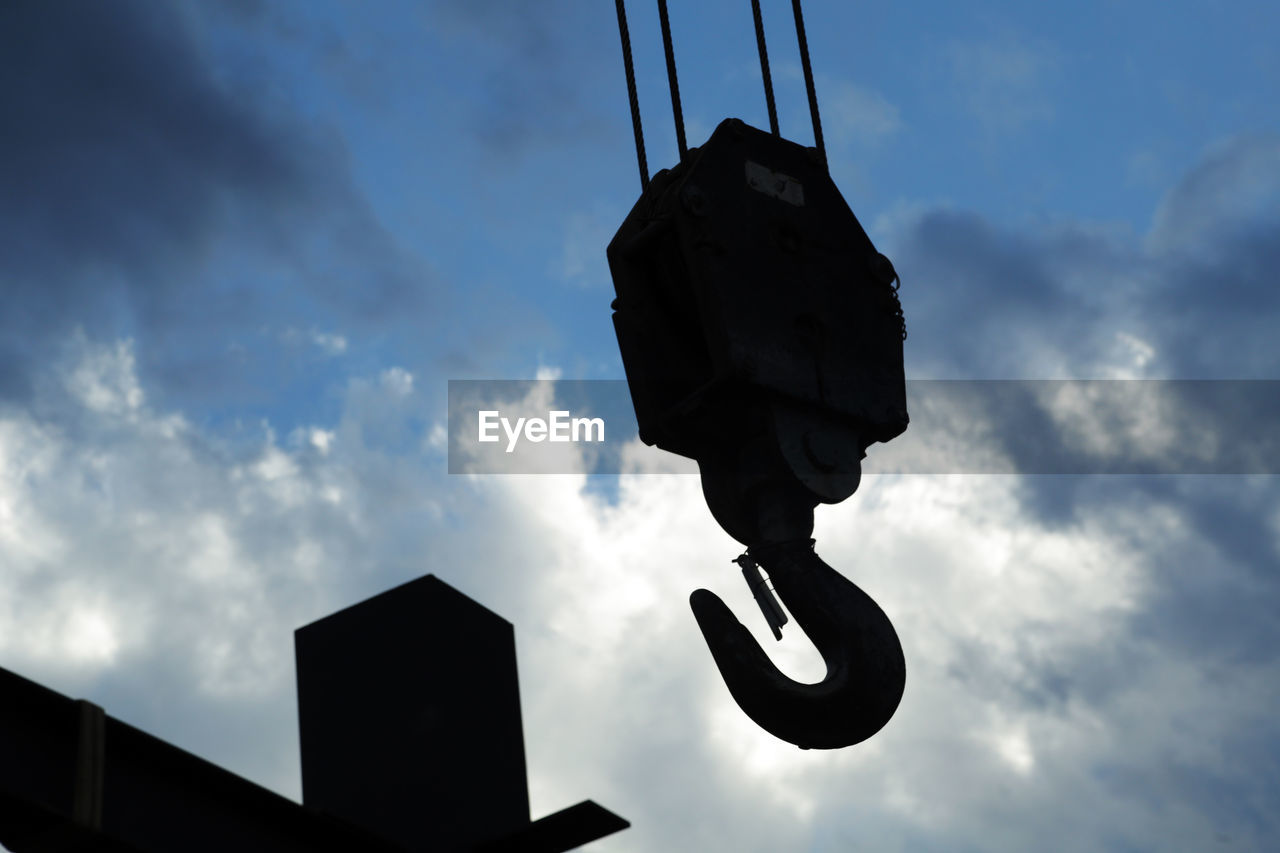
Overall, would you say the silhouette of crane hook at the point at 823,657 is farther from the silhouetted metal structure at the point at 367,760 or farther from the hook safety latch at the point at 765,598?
the silhouetted metal structure at the point at 367,760

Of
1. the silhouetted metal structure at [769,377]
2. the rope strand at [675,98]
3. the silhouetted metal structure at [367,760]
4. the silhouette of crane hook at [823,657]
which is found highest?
the rope strand at [675,98]

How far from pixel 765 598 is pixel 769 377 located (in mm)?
687

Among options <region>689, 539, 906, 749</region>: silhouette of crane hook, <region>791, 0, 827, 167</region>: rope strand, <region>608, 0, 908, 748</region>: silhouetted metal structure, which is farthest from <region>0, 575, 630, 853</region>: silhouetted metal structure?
Result: <region>791, 0, 827, 167</region>: rope strand

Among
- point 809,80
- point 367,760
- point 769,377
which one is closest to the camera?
point 367,760

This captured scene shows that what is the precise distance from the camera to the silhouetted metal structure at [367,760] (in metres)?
2.88

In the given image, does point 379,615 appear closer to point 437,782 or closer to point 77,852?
point 437,782

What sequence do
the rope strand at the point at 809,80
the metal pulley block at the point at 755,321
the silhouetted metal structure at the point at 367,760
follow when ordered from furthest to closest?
the rope strand at the point at 809,80 → the metal pulley block at the point at 755,321 → the silhouetted metal structure at the point at 367,760

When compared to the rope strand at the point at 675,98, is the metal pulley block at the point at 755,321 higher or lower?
lower

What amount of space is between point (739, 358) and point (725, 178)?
30.7 inches

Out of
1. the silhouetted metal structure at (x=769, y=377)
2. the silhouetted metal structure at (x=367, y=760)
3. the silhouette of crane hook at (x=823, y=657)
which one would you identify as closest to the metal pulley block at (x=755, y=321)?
the silhouetted metal structure at (x=769, y=377)

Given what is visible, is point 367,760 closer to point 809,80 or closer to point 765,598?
point 765,598

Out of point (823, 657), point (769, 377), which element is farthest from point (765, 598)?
point (769, 377)

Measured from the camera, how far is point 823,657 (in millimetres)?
5203

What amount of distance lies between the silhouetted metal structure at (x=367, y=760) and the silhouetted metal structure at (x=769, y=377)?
178cm
